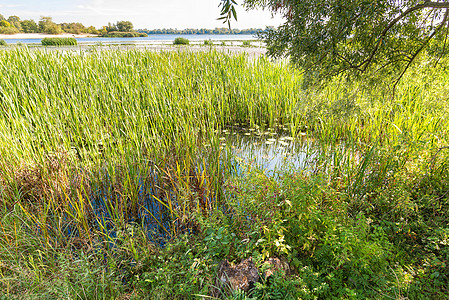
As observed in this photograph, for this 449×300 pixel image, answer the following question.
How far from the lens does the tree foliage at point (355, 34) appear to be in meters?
1.94

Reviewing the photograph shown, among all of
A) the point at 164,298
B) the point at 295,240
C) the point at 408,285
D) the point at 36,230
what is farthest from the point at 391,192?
the point at 36,230

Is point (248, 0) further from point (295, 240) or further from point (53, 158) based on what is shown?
point (53, 158)

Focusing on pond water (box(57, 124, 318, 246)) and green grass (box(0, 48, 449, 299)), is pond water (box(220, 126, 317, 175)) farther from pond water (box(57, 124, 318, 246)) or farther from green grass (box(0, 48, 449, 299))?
green grass (box(0, 48, 449, 299))

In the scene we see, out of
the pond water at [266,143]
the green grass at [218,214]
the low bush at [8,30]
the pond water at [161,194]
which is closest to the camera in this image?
the green grass at [218,214]

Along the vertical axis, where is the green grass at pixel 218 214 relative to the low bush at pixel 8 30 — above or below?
below

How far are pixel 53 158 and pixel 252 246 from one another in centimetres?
260

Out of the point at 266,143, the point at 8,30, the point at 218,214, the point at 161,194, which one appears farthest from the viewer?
the point at 8,30

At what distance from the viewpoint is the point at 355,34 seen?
2102mm

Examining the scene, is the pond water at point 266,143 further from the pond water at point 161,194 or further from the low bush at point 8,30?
the low bush at point 8,30

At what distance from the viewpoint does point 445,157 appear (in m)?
2.50

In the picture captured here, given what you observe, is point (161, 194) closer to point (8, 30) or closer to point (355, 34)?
point (355, 34)

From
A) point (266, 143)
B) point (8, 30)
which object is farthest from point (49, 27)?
point (266, 143)

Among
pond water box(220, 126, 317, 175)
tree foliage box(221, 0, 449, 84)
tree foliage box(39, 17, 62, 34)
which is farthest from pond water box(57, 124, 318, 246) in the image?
tree foliage box(39, 17, 62, 34)

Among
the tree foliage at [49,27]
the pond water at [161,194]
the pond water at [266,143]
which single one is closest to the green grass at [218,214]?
the pond water at [161,194]
